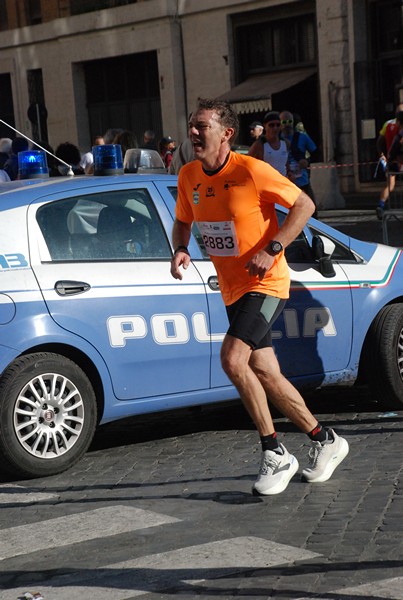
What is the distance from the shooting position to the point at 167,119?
34.3 meters

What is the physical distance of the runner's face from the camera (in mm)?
6195

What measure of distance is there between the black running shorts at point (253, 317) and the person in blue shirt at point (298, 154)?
970 centimetres

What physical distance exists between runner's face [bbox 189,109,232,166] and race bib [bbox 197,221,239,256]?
293 mm

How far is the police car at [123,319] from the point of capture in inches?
269

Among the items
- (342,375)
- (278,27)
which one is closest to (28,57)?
(278,27)

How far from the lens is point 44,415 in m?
6.82

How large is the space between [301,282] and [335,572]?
3.05 m

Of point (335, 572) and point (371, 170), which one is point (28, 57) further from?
point (335, 572)

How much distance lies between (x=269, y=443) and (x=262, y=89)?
25.0 m

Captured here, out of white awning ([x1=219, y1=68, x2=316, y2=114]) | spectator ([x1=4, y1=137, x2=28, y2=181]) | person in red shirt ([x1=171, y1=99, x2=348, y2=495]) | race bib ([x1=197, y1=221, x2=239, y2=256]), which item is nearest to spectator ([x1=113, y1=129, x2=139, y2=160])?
spectator ([x1=4, y1=137, x2=28, y2=181])

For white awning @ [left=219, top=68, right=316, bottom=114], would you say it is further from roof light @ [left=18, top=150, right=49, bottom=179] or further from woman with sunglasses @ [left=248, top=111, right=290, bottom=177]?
roof light @ [left=18, top=150, right=49, bottom=179]

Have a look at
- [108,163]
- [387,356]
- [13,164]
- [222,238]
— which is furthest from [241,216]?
[13,164]

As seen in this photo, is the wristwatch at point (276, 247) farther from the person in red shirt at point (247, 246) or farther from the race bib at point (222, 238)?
the race bib at point (222, 238)

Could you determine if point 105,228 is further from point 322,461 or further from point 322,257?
point 322,461
